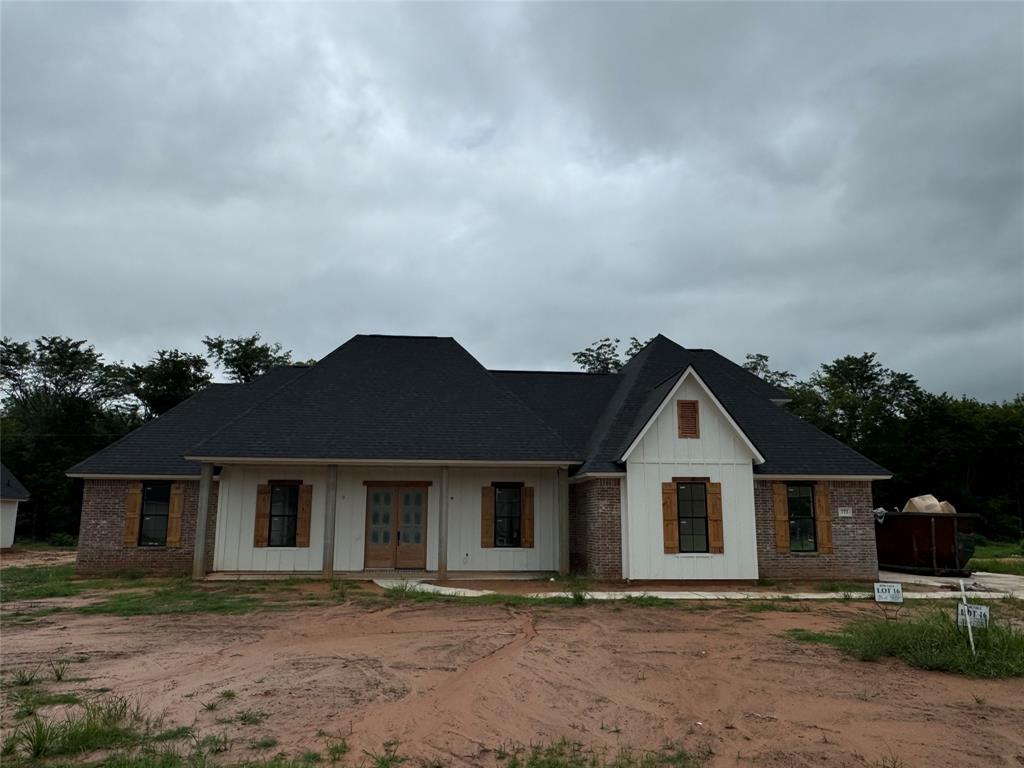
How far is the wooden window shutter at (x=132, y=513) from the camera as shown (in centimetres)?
1803

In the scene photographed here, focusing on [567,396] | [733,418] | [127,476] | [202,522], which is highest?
[567,396]

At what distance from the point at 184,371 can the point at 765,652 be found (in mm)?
38589

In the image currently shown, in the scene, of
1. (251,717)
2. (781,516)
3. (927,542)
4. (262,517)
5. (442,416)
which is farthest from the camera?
(927,542)

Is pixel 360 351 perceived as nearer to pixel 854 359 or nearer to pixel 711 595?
pixel 711 595

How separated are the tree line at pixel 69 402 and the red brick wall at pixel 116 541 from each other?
64.2ft

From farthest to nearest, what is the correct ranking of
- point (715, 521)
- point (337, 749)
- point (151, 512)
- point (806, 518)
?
point (151, 512) < point (806, 518) < point (715, 521) < point (337, 749)

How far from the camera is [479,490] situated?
18422 millimetres

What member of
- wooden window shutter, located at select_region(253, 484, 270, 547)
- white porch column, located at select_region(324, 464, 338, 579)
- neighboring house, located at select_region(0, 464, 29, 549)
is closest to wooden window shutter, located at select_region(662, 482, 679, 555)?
white porch column, located at select_region(324, 464, 338, 579)

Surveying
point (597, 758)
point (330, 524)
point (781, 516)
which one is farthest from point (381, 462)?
point (597, 758)

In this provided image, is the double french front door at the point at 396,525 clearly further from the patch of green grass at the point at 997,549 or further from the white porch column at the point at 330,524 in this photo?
the patch of green grass at the point at 997,549

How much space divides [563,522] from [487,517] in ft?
6.84

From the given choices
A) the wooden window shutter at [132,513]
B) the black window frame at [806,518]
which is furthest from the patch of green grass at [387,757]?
the wooden window shutter at [132,513]

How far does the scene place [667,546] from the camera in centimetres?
1658

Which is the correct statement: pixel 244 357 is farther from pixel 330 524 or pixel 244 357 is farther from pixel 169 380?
pixel 330 524
